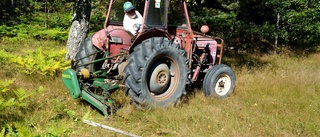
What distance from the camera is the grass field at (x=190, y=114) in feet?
16.0

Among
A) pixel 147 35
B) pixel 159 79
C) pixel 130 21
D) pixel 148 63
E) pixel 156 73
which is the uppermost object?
pixel 130 21

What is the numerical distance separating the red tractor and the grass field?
0.30 meters

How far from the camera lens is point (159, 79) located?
233 inches

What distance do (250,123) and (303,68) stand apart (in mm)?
6038

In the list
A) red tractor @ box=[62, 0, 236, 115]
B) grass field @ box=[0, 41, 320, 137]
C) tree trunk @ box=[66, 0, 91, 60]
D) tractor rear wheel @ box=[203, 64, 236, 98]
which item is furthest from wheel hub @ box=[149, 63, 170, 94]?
tree trunk @ box=[66, 0, 91, 60]

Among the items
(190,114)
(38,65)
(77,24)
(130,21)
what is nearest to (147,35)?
(130,21)

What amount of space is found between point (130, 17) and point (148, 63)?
1.13 m

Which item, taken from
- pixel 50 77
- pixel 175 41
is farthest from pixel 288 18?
pixel 50 77

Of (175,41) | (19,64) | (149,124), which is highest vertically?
(175,41)

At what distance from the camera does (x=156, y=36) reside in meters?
6.04

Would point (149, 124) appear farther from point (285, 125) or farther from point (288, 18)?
point (288, 18)

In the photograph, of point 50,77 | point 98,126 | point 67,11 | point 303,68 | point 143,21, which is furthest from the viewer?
point 67,11

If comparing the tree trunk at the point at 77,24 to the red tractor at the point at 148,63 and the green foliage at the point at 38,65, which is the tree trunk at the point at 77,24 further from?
the red tractor at the point at 148,63

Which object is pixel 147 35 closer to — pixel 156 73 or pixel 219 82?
pixel 156 73
